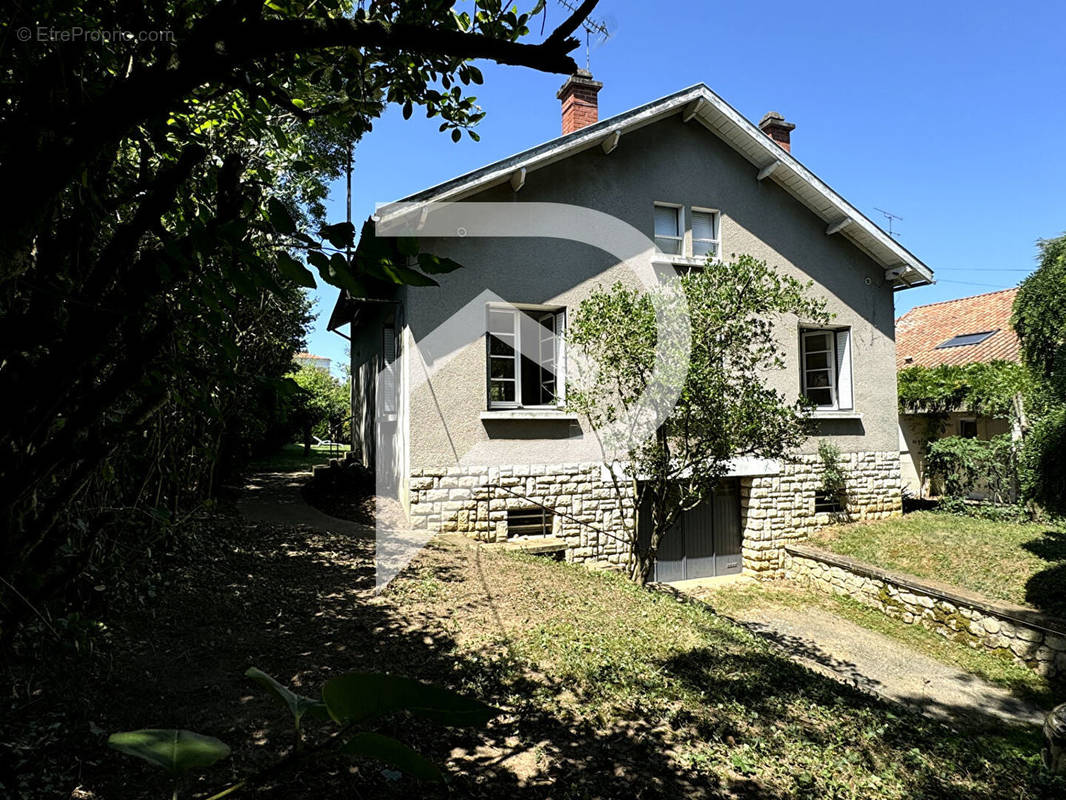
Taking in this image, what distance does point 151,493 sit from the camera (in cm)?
594

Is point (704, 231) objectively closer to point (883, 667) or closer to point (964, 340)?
point (883, 667)

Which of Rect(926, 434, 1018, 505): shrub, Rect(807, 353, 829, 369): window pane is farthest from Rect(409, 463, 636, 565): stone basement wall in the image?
Rect(926, 434, 1018, 505): shrub

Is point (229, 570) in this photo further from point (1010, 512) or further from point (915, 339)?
point (915, 339)

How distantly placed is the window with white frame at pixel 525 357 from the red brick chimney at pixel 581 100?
149 inches

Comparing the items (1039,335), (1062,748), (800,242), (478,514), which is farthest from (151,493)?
(1039,335)

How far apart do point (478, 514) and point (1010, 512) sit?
397 inches

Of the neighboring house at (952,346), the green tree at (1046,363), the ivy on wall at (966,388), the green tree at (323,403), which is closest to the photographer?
the green tree at (1046,363)

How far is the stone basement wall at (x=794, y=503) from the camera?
1116cm

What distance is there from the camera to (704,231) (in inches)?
437

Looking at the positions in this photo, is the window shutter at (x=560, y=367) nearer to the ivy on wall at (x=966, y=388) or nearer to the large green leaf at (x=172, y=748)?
the large green leaf at (x=172, y=748)

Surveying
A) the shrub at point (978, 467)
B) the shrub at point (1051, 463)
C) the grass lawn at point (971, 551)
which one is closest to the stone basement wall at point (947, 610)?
the grass lawn at point (971, 551)

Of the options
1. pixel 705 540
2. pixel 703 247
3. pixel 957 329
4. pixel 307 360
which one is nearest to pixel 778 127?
Result: pixel 703 247

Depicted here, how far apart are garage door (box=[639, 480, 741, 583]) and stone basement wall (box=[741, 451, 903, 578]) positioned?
8.2 inches

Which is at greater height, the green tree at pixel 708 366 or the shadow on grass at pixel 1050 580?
the green tree at pixel 708 366
